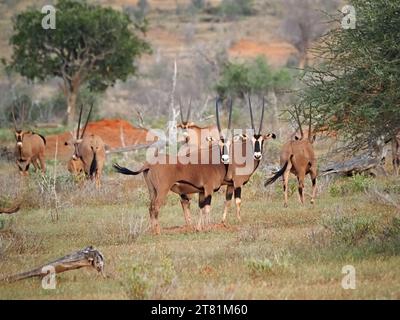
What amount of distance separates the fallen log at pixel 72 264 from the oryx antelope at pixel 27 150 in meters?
12.0

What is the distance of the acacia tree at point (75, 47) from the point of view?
35312mm

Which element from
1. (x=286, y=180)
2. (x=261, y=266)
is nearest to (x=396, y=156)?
(x=286, y=180)

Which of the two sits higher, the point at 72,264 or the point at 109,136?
the point at 109,136

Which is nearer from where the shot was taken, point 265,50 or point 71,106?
point 71,106

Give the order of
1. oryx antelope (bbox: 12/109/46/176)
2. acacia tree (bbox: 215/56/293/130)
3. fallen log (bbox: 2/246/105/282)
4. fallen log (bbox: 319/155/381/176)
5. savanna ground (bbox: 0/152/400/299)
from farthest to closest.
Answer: acacia tree (bbox: 215/56/293/130) < oryx antelope (bbox: 12/109/46/176) < fallen log (bbox: 319/155/381/176) < fallen log (bbox: 2/246/105/282) < savanna ground (bbox: 0/152/400/299)

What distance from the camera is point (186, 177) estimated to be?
46.9 feet

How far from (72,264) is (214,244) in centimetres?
303

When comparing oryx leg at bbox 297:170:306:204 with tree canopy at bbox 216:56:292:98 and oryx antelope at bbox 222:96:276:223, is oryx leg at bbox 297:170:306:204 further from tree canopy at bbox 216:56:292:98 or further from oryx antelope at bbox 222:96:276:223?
tree canopy at bbox 216:56:292:98

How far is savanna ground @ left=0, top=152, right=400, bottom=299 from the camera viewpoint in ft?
29.8

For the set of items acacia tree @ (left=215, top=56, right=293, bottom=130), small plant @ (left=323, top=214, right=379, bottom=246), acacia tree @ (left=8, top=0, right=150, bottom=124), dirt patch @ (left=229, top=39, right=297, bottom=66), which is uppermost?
dirt patch @ (left=229, top=39, right=297, bottom=66)

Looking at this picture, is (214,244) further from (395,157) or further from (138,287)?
(395,157)

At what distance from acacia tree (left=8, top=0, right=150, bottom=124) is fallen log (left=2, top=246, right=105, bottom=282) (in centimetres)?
2539

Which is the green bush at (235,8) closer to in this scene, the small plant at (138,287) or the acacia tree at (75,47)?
the acacia tree at (75,47)

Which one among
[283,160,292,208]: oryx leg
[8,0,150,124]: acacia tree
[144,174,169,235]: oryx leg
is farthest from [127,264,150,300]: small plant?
[8,0,150,124]: acacia tree
